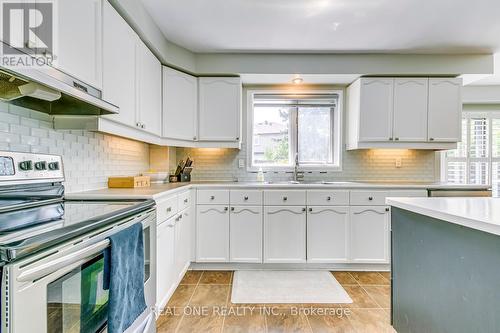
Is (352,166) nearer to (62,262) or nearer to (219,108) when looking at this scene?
(219,108)

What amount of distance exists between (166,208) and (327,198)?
1.67 m

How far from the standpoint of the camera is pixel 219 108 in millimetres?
3160

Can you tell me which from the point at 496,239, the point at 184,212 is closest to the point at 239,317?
the point at 184,212

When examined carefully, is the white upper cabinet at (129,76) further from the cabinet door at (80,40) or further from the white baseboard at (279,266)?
the white baseboard at (279,266)

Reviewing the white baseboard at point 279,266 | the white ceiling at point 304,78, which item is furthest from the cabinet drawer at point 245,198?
the white ceiling at point 304,78

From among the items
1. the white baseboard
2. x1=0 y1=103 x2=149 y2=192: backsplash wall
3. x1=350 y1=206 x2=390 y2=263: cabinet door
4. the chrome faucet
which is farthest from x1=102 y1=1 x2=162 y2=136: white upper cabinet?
x1=350 y1=206 x2=390 y2=263: cabinet door

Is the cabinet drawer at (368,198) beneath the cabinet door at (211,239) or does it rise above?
above

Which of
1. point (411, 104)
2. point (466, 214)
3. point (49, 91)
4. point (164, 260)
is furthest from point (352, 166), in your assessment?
point (49, 91)

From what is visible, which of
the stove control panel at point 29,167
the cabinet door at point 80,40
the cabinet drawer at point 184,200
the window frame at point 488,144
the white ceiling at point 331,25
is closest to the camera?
the stove control panel at point 29,167

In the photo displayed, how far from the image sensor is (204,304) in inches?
85.6

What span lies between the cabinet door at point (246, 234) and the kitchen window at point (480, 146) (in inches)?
131

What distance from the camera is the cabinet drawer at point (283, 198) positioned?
112 inches

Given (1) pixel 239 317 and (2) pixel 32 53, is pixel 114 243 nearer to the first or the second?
(2) pixel 32 53

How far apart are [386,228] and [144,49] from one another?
295 cm
